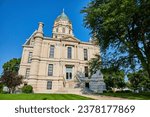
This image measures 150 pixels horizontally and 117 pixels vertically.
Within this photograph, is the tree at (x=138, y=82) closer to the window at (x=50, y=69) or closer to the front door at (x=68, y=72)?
the front door at (x=68, y=72)

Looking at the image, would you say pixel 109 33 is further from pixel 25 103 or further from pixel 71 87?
pixel 71 87

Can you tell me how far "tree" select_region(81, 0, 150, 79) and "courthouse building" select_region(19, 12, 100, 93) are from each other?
12.4 metres

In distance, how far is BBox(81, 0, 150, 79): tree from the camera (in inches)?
523

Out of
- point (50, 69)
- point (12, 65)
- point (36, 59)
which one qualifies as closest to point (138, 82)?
point (50, 69)

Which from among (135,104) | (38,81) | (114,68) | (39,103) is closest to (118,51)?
(114,68)

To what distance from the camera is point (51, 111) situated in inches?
199

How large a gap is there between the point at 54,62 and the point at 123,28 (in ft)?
62.6

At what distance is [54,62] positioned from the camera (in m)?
30.7

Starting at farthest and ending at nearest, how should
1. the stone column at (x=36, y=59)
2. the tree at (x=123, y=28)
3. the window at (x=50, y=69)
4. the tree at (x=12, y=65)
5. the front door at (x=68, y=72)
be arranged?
the tree at (x=12, y=65)
the front door at (x=68, y=72)
the window at (x=50, y=69)
the stone column at (x=36, y=59)
the tree at (x=123, y=28)

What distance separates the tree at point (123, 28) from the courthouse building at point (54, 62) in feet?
40.5

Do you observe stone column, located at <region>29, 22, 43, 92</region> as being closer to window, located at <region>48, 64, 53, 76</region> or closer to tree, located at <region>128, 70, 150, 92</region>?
window, located at <region>48, 64, 53, 76</region>

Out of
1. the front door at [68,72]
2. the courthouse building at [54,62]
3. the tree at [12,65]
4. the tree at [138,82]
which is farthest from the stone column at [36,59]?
the tree at [12,65]

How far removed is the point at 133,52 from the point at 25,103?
13.4 m

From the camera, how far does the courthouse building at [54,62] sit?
2878 cm
